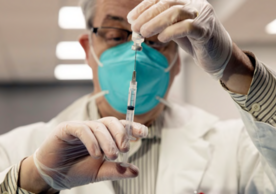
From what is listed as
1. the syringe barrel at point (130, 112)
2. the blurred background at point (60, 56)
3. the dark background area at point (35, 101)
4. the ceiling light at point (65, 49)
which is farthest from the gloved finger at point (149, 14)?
the ceiling light at point (65, 49)

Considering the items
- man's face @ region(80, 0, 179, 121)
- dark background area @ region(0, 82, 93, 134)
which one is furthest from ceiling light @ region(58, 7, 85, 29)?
man's face @ region(80, 0, 179, 121)

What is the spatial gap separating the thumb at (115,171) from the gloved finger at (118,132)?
64mm

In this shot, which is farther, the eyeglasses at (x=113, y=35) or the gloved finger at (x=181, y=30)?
the eyeglasses at (x=113, y=35)

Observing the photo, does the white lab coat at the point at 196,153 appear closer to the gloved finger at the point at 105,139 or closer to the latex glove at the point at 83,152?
the latex glove at the point at 83,152

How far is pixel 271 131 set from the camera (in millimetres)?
814

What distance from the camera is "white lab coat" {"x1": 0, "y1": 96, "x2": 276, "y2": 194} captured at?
945 millimetres

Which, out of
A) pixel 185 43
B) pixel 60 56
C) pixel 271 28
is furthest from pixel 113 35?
pixel 60 56

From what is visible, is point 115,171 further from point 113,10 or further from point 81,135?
point 113,10

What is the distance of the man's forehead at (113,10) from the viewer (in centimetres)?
93

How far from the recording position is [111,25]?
3.35ft

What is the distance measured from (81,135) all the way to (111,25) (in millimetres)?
449

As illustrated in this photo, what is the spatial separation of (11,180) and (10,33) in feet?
6.54

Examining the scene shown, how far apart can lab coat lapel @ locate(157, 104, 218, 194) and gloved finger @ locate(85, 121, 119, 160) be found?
32cm

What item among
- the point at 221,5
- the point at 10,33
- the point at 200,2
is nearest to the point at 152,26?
the point at 200,2
